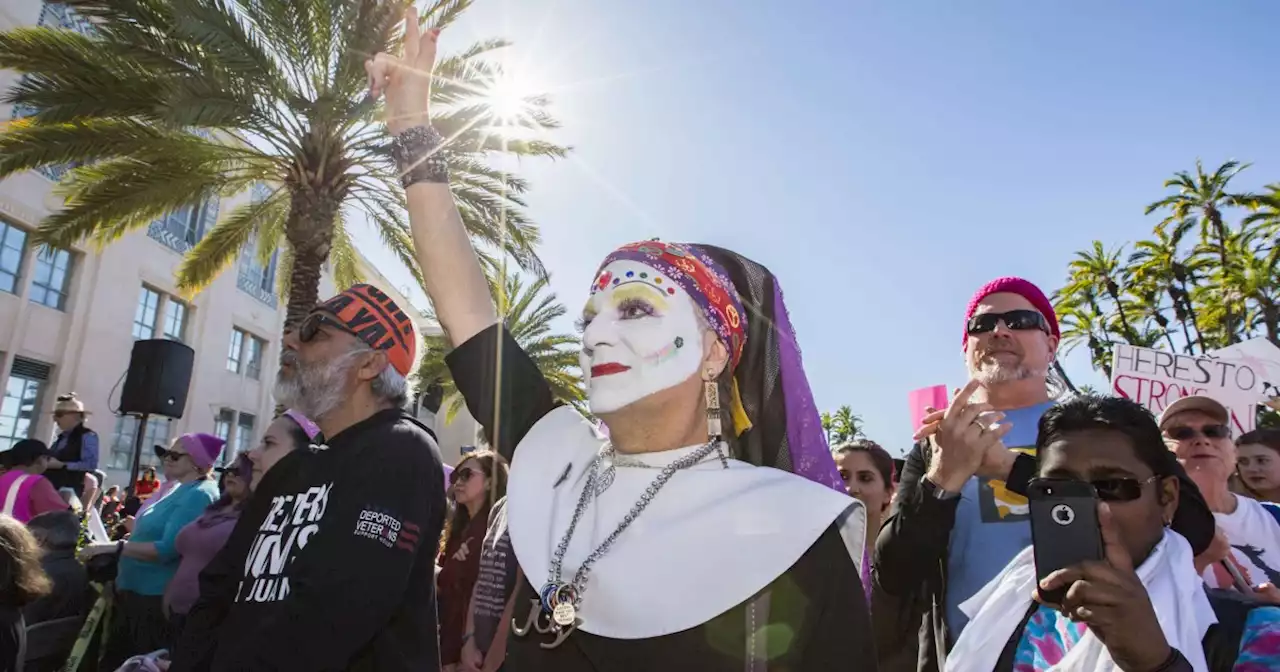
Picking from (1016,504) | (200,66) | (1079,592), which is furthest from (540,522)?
(200,66)

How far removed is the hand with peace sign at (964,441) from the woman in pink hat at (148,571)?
14.9 ft

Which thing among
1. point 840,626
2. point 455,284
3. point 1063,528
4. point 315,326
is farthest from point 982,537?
point 315,326

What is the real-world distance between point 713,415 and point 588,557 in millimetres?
400

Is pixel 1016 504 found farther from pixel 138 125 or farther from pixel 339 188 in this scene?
pixel 138 125

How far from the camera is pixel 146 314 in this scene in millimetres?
18422

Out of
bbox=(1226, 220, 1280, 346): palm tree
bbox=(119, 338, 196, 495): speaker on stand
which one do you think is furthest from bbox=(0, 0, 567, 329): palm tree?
bbox=(1226, 220, 1280, 346): palm tree

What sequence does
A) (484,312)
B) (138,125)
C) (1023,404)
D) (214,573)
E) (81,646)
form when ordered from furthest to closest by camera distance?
(138,125)
(81,646)
(1023,404)
(214,573)
(484,312)

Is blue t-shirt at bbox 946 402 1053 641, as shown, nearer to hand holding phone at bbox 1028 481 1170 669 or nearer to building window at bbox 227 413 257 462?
hand holding phone at bbox 1028 481 1170 669

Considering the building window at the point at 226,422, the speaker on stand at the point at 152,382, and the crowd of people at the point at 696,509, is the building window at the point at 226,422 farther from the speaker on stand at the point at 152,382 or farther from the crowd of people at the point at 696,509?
the crowd of people at the point at 696,509

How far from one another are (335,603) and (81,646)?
3059 millimetres

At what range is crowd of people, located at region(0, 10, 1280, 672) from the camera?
138cm

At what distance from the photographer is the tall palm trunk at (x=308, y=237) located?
9.26m

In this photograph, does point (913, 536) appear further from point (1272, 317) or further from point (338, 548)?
point (1272, 317)

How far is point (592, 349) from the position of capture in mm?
1638
